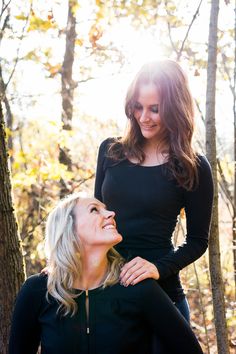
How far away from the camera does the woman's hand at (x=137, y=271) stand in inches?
86.7

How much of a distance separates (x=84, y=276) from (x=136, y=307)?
271mm

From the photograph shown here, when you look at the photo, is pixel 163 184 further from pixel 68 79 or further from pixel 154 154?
pixel 68 79

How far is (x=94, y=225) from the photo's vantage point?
2.28 m

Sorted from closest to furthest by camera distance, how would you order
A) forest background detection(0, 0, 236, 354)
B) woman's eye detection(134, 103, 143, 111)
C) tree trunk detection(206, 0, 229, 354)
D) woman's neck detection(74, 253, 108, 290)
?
woman's neck detection(74, 253, 108, 290)
woman's eye detection(134, 103, 143, 111)
tree trunk detection(206, 0, 229, 354)
forest background detection(0, 0, 236, 354)

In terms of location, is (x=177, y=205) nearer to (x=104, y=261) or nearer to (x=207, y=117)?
(x=104, y=261)

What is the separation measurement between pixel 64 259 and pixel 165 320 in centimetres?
50

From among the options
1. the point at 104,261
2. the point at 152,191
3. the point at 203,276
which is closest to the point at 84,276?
the point at 104,261

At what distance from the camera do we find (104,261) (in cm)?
233

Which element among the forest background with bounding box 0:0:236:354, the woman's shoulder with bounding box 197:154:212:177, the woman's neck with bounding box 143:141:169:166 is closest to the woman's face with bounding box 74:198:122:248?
the woman's neck with bounding box 143:141:169:166

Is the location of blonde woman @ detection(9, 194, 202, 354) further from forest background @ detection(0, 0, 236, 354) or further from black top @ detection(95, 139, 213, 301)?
forest background @ detection(0, 0, 236, 354)

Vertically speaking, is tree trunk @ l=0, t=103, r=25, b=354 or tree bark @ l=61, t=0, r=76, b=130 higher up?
tree bark @ l=61, t=0, r=76, b=130

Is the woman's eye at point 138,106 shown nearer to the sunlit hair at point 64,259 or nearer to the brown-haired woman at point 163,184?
the brown-haired woman at point 163,184

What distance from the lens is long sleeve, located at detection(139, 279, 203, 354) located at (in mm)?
2182

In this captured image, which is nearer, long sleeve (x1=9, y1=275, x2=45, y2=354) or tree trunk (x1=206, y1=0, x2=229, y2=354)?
long sleeve (x1=9, y1=275, x2=45, y2=354)
